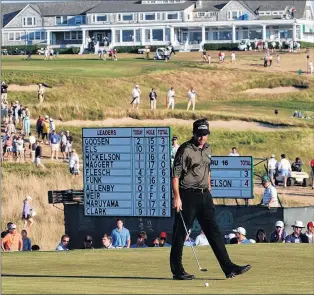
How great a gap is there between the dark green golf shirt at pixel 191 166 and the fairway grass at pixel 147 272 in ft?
3.61

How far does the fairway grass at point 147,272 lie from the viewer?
1277 centimetres

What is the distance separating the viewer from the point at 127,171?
1177 inches

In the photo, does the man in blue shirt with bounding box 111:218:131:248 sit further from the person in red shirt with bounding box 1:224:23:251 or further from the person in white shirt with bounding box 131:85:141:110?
the person in white shirt with bounding box 131:85:141:110

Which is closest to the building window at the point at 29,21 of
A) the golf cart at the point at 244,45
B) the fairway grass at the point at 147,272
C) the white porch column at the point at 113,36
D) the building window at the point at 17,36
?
the building window at the point at 17,36

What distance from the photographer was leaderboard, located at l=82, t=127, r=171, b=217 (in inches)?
1149

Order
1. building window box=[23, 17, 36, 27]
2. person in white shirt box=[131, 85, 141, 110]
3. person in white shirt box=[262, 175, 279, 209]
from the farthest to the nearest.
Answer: building window box=[23, 17, 36, 27]
person in white shirt box=[131, 85, 141, 110]
person in white shirt box=[262, 175, 279, 209]

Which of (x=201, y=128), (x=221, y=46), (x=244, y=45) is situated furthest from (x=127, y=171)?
(x=221, y=46)

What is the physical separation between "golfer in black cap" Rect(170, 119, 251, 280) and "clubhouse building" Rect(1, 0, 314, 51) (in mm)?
130236

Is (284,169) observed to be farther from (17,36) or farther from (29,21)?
(29,21)

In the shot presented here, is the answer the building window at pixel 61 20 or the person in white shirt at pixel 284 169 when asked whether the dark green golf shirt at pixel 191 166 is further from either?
the building window at pixel 61 20

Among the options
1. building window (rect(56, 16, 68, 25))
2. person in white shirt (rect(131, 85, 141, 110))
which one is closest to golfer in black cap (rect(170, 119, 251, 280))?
person in white shirt (rect(131, 85, 141, 110))

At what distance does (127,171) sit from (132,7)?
131 m

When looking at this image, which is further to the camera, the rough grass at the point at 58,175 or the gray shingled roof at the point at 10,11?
the gray shingled roof at the point at 10,11

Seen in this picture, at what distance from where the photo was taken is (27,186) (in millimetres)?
47688
